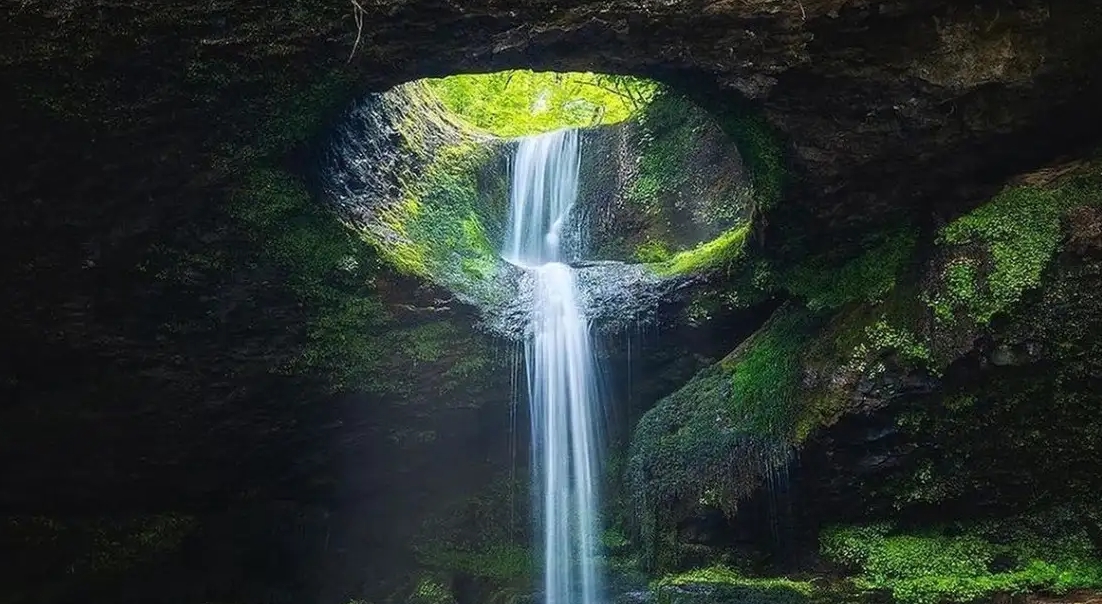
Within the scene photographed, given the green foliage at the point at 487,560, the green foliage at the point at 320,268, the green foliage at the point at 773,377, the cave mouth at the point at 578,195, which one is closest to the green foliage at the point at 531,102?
the cave mouth at the point at 578,195

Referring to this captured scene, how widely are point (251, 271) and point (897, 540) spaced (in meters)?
6.54

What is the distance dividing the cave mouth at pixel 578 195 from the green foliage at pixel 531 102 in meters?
0.08

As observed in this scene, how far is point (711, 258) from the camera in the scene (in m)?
9.09

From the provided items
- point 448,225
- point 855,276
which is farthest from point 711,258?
point 448,225

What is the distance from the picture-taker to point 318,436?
9.11 metres

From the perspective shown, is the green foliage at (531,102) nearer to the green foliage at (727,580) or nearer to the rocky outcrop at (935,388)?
the rocky outcrop at (935,388)

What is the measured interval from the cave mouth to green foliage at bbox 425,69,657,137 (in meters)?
0.08

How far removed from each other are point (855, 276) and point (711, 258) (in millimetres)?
1925

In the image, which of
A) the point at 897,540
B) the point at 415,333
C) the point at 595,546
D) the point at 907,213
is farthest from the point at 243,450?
the point at 907,213

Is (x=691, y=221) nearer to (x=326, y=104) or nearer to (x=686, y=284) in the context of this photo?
(x=686, y=284)

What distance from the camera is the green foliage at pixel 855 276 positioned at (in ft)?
23.6

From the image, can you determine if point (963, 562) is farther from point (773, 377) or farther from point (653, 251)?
point (653, 251)

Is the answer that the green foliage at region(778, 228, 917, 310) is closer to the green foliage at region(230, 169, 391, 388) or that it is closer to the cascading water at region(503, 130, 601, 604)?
the cascading water at region(503, 130, 601, 604)

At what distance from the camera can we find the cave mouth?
9039 mm
